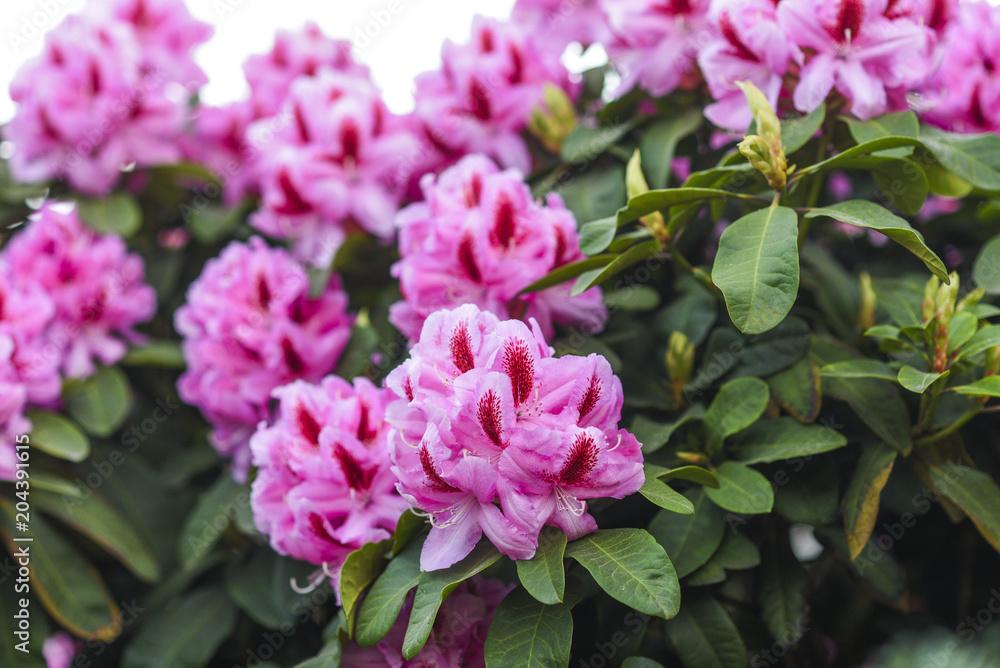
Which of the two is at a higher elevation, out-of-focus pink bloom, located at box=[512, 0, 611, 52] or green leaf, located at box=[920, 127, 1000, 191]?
out-of-focus pink bloom, located at box=[512, 0, 611, 52]

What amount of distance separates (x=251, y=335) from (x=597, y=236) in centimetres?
63

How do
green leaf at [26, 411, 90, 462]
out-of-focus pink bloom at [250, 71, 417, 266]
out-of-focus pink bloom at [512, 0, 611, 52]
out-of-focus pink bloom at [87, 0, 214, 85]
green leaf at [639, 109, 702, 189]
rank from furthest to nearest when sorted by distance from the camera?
out-of-focus pink bloom at [87, 0, 214, 85], out-of-focus pink bloom at [512, 0, 611, 52], out-of-focus pink bloom at [250, 71, 417, 266], green leaf at [26, 411, 90, 462], green leaf at [639, 109, 702, 189]

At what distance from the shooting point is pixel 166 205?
182cm

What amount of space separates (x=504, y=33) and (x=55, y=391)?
3.45 ft

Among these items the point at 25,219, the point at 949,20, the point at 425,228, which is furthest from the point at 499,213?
the point at 25,219

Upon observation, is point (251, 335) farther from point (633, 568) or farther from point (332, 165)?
point (633, 568)

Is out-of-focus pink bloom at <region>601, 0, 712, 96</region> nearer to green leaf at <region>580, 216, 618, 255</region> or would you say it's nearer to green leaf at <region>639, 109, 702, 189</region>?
green leaf at <region>639, 109, 702, 189</region>

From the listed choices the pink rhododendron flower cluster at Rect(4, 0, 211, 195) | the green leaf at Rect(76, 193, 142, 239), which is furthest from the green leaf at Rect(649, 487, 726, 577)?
the pink rhododendron flower cluster at Rect(4, 0, 211, 195)

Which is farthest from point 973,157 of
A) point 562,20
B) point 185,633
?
Result: point 185,633

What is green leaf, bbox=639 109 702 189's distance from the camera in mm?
1185

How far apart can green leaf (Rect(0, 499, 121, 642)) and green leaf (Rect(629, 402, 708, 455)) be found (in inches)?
39.2

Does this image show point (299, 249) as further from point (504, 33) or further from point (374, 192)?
point (504, 33)

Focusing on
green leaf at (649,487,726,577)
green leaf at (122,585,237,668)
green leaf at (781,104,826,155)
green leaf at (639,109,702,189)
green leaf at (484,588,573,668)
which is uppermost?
green leaf at (781,104,826,155)

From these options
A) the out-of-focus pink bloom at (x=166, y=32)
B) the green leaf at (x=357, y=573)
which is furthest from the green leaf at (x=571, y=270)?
the out-of-focus pink bloom at (x=166, y=32)
